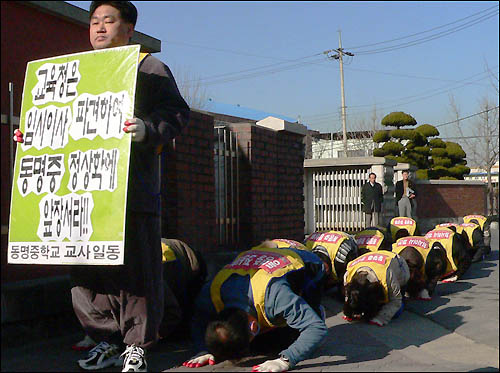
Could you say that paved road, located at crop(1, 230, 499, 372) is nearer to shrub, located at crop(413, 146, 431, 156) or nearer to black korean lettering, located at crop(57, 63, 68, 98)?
black korean lettering, located at crop(57, 63, 68, 98)

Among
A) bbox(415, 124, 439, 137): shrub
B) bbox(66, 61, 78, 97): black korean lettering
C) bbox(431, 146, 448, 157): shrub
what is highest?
bbox(415, 124, 439, 137): shrub

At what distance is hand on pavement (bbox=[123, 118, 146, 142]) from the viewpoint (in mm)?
3338

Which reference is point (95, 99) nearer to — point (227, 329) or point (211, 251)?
point (227, 329)

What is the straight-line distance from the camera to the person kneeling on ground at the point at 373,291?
557 cm

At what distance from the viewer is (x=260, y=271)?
4.09 metres

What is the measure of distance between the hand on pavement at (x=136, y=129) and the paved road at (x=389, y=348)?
56.5 inches

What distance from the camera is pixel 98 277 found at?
372 cm

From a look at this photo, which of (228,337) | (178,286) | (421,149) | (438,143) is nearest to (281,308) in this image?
(228,337)

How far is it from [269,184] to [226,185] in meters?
0.89

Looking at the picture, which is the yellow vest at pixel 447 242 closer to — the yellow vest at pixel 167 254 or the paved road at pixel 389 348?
the paved road at pixel 389 348

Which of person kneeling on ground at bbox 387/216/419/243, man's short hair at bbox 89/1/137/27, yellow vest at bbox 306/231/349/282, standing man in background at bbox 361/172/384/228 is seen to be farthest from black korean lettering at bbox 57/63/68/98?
standing man in background at bbox 361/172/384/228

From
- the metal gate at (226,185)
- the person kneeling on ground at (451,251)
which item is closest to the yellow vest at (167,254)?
the metal gate at (226,185)

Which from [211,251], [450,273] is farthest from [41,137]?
[450,273]

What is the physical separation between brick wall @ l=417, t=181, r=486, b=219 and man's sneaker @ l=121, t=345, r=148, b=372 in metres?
20.2
